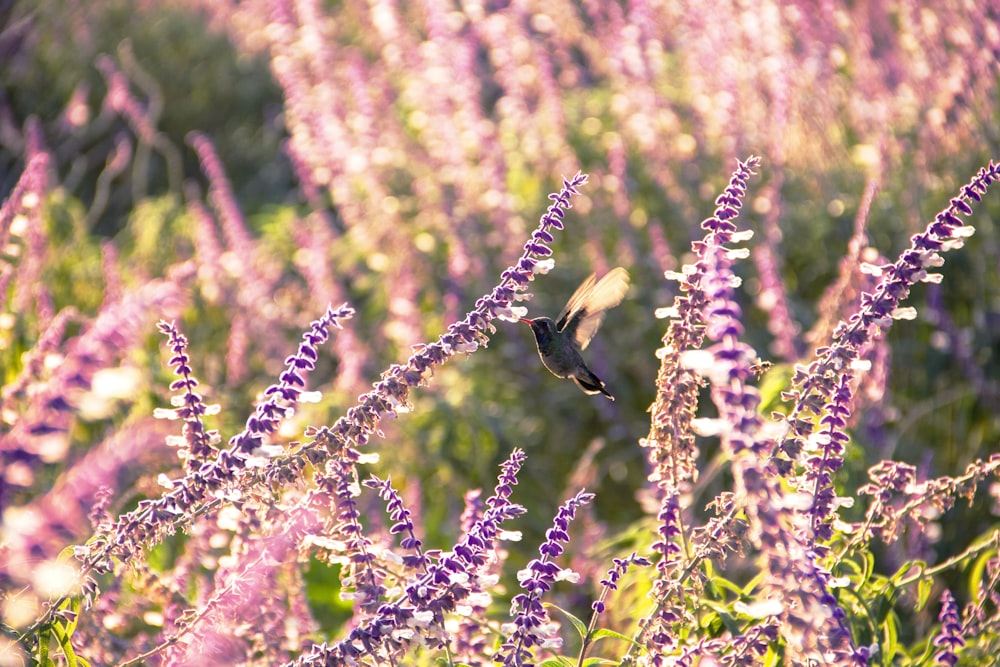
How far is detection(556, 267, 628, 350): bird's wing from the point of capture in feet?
7.97

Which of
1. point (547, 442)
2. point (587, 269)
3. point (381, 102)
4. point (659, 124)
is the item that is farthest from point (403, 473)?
point (381, 102)

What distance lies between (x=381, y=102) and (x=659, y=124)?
1651mm

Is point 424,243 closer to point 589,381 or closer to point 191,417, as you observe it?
point 589,381

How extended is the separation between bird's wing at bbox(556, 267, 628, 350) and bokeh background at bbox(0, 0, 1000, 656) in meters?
1.01

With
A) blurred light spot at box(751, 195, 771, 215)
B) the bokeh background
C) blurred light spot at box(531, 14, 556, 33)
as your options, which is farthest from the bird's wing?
blurred light spot at box(531, 14, 556, 33)

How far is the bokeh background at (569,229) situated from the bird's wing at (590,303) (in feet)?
3.32

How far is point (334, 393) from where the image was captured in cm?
465

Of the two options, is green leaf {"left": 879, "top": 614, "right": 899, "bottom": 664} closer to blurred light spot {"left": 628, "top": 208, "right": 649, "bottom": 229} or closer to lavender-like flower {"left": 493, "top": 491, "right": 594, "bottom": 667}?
lavender-like flower {"left": 493, "top": 491, "right": 594, "bottom": 667}

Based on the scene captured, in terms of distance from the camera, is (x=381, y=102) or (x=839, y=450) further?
(x=381, y=102)

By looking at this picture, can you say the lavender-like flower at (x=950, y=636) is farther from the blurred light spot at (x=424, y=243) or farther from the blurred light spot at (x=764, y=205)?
the blurred light spot at (x=424, y=243)

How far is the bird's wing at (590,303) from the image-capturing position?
2.43 metres

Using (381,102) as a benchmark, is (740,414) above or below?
above

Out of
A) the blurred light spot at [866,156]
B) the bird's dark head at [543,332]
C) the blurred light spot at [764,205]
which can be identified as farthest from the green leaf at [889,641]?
the blurred light spot at [866,156]

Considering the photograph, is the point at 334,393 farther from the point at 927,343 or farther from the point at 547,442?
the point at 927,343
